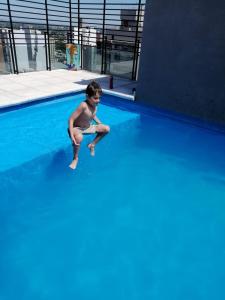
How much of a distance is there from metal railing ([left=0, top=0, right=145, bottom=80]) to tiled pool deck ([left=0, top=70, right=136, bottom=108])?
610 millimetres

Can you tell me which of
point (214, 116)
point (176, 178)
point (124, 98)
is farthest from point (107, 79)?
point (176, 178)

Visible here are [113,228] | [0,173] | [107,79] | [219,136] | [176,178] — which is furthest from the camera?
[107,79]

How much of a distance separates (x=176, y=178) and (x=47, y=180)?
269cm

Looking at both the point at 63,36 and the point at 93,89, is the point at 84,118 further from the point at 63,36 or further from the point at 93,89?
the point at 63,36

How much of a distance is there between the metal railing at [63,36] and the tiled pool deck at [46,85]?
0.61 metres

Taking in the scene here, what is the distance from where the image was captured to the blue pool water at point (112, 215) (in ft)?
10.3

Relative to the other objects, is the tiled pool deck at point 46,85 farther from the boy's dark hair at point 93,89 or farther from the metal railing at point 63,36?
the boy's dark hair at point 93,89

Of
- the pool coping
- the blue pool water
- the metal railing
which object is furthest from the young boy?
the metal railing

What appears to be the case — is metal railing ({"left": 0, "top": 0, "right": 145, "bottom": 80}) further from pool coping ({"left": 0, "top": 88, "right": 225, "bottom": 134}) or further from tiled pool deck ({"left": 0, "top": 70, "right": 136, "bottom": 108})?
pool coping ({"left": 0, "top": 88, "right": 225, "bottom": 134})

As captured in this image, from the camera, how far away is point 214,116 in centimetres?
718

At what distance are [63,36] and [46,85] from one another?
4911 mm

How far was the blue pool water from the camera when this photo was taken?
123 inches

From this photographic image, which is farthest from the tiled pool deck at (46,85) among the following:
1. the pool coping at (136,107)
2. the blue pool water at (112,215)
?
the blue pool water at (112,215)

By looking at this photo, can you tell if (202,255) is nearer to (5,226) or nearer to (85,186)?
(85,186)
